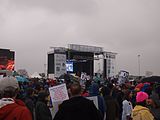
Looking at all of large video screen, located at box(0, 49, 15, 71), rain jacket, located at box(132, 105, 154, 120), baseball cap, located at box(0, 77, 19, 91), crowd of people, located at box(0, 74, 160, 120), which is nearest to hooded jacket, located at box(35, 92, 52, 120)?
crowd of people, located at box(0, 74, 160, 120)

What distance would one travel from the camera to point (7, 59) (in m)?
59.9

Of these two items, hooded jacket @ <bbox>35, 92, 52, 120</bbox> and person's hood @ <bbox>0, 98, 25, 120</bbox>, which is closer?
person's hood @ <bbox>0, 98, 25, 120</bbox>

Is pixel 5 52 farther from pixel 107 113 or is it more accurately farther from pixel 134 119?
pixel 134 119

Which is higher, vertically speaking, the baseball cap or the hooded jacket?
the baseball cap

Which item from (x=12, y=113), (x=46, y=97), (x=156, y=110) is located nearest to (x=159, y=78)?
(x=46, y=97)

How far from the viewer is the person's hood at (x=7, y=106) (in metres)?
4.04

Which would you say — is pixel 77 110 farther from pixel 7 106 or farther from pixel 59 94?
pixel 59 94

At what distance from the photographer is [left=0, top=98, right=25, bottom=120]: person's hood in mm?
4039

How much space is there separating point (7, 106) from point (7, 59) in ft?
187

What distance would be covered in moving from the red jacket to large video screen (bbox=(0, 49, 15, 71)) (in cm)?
5277

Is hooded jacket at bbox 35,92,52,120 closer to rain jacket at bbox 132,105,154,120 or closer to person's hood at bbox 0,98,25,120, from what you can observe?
rain jacket at bbox 132,105,154,120

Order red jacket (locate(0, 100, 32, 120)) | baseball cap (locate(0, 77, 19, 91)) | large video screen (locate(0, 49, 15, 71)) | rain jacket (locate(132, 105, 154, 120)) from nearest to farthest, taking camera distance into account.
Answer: red jacket (locate(0, 100, 32, 120)), baseball cap (locate(0, 77, 19, 91)), rain jacket (locate(132, 105, 154, 120)), large video screen (locate(0, 49, 15, 71))

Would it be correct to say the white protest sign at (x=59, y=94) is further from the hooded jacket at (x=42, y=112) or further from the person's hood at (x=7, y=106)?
the person's hood at (x=7, y=106)

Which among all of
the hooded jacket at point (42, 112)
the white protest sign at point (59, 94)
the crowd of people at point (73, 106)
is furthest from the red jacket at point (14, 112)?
the hooded jacket at point (42, 112)
